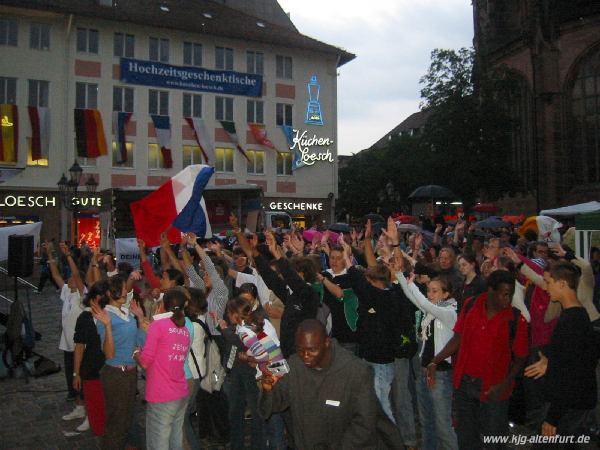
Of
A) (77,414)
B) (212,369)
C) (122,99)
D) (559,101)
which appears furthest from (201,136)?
(212,369)

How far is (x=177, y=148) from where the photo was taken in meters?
36.8

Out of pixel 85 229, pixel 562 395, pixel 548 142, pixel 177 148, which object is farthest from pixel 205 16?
pixel 562 395

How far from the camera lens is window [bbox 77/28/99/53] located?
34.4 metres

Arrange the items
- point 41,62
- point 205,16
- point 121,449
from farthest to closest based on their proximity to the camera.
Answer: point 205,16, point 41,62, point 121,449

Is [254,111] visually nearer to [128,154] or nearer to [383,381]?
[128,154]

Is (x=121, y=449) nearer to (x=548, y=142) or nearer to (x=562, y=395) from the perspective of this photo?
(x=562, y=395)

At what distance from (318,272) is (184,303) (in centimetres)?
179

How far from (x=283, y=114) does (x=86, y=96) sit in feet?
41.1

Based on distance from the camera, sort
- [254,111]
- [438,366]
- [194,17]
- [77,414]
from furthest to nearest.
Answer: [254,111], [194,17], [77,414], [438,366]

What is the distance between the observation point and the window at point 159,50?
36188 mm

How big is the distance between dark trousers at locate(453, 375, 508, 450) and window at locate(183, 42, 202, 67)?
1385 inches

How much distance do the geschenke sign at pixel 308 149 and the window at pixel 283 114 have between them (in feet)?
3.07

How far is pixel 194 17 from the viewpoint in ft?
127

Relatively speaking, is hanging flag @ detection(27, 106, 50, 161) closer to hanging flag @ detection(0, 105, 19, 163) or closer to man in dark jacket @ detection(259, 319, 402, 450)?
hanging flag @ detection(0, 105, 19, 163)
